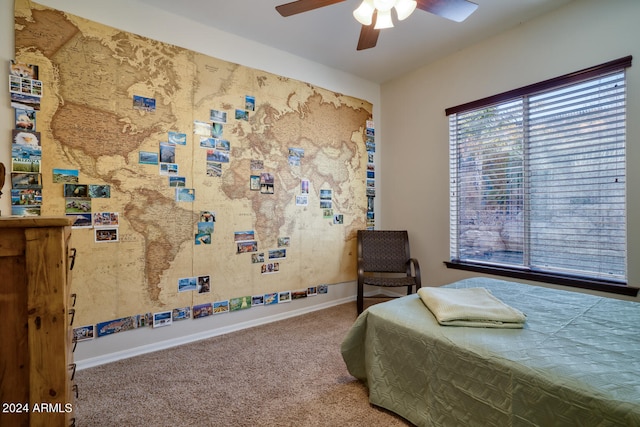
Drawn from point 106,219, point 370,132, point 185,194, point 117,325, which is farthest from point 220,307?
point 370,132

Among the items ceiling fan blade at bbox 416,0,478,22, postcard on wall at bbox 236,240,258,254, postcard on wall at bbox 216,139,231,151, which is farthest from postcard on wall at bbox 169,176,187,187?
ceiling fan blade at bbox 416,0,478,22

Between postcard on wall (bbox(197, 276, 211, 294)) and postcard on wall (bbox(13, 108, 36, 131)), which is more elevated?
postcard on wall (bbox(13, 108, 36, 131))

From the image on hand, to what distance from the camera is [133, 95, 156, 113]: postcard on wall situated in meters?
2.21

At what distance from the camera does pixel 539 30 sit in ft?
7.93

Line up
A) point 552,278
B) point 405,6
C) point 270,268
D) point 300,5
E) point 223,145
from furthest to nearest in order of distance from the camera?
point 270,268 < point 223,145 < point 552,278 < point 300,5 < point 405,6

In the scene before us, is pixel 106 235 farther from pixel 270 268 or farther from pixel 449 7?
pixel 449 7

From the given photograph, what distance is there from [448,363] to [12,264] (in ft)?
5.31

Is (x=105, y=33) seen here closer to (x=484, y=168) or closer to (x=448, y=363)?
(x=448, y=363)

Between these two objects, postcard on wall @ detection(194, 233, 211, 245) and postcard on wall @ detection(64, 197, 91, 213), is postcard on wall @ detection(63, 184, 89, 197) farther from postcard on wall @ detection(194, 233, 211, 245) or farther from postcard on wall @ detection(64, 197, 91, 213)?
postcard on wall @ detection(194, 233, 211, 245)

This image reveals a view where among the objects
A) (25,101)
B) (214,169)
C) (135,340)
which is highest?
(25,101)

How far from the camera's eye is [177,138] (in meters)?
2.38

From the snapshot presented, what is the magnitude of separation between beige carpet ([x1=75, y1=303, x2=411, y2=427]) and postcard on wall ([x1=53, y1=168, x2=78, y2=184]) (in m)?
1.32

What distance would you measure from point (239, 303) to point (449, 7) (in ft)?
8.98

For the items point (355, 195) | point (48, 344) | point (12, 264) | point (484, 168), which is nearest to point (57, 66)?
point (12, 264)
